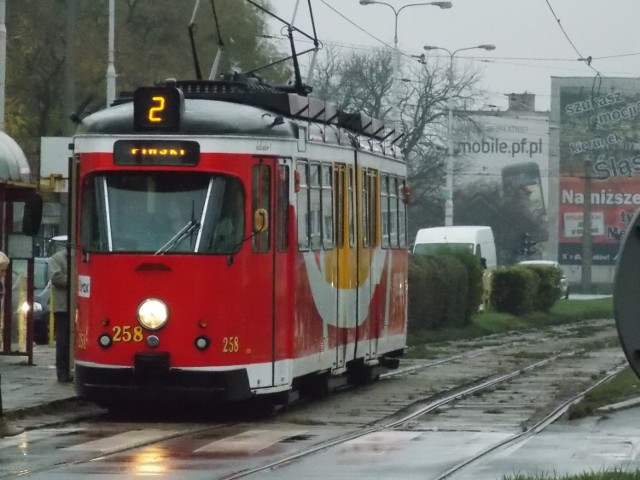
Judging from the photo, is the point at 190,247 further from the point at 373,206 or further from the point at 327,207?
the point at 373,206

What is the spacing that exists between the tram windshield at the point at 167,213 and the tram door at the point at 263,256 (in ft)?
0.64

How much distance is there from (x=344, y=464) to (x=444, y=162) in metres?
72.7

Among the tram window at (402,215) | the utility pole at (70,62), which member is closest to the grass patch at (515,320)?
the tram window at (402,215)

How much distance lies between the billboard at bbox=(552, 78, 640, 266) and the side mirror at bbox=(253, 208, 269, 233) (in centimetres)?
7309

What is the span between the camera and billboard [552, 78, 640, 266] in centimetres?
9100

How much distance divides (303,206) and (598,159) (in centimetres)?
7555

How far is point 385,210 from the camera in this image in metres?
22.3

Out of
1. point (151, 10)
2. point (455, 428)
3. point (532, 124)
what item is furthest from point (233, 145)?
point (532, 124)

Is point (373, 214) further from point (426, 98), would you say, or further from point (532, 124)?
point (532, 124)

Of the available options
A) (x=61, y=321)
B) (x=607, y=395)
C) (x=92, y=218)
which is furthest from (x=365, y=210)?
(x=92, y=218)

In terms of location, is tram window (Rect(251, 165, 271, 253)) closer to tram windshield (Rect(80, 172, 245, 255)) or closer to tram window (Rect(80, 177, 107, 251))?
tram windshield (Rect(80, 172, 245, 255))

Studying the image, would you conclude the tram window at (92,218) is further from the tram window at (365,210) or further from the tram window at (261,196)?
the tram window at (365,210)

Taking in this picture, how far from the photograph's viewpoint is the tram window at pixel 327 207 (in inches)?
731

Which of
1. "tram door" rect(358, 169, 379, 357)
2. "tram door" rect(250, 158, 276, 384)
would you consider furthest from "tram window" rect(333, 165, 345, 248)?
"tram door" rect(250, 158, 276, 384)
